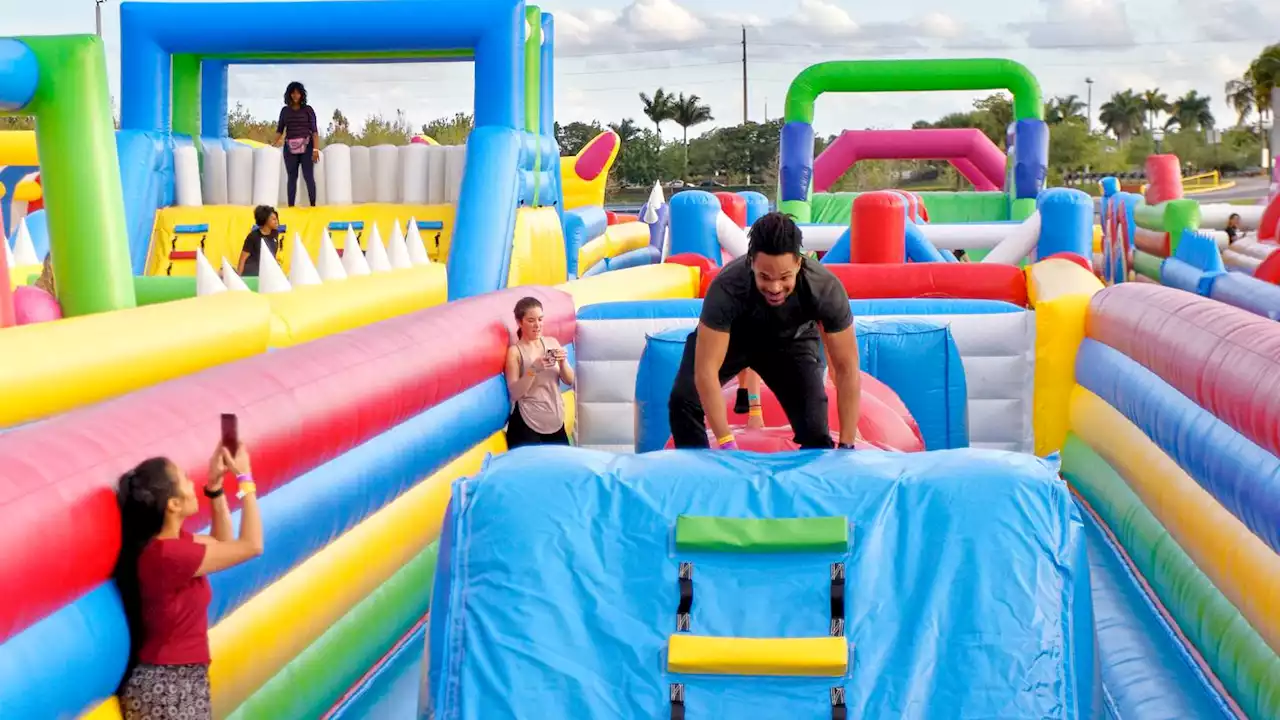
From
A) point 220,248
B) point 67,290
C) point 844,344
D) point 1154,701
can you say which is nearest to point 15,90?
point 67,290

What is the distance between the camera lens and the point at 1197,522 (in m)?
3.40

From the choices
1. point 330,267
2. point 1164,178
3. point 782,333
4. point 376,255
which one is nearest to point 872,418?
point 782,333

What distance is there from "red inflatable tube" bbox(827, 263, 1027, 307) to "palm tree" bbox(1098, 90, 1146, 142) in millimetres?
67156

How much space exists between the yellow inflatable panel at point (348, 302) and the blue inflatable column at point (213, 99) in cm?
282

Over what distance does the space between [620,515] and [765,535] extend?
0.28 m

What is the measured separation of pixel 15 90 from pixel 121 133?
4126mm

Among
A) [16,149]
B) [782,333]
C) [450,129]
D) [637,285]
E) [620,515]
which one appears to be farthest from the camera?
[450,129]

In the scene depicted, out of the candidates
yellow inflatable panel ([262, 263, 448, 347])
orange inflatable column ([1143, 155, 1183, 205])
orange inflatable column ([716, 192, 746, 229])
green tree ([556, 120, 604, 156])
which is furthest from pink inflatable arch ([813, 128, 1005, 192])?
green tree ([556, 120, 604, 156])

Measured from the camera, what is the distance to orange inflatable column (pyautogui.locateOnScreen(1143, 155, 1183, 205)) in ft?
47.7

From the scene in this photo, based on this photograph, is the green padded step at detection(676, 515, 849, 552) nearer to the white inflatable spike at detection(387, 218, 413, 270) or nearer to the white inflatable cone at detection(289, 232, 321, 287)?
the white inflatable cone at detection(289, 232, 321, 287)

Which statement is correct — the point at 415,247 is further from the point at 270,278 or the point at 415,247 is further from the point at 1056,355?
the point at 1056,355

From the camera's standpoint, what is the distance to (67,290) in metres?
3.68

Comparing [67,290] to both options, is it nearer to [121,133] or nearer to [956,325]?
[956,325]

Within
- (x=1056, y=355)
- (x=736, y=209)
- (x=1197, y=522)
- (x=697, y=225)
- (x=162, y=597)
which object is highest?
(x=736, y=209)
